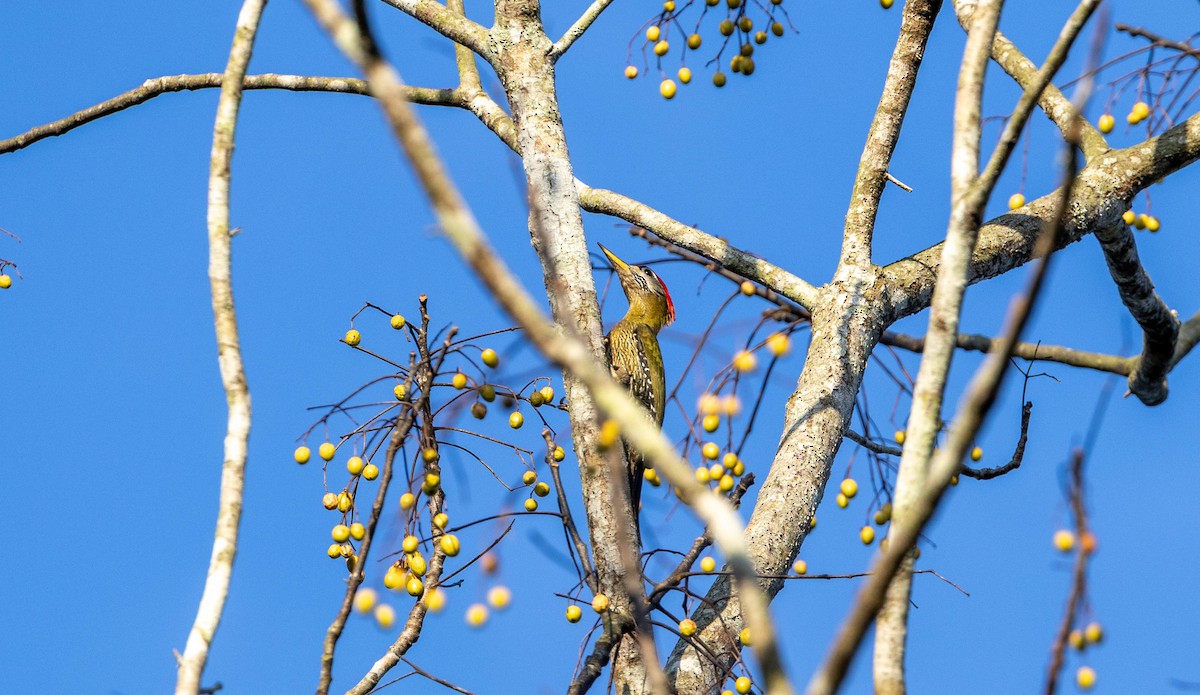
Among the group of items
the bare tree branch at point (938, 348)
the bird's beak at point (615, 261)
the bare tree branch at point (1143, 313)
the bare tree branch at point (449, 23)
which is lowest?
the bare tree branch at point (938, 348)

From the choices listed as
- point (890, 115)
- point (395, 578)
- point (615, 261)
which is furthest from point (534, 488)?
A: point (615, 261)

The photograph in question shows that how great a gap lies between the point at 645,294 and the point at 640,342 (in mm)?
734

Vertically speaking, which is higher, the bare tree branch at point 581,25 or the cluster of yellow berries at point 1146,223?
A: the cluster of yellow berries at point 1146,223

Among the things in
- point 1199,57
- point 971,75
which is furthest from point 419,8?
point 1199,57

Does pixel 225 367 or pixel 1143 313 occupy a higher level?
pixel 1143 313

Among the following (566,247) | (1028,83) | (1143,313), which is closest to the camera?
(566,247)

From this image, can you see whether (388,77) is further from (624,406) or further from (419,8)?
(419,8)

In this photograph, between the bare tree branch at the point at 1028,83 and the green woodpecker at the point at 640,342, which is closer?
the bare tree branch at the point at 1028,83

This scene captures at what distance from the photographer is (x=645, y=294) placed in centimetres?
749

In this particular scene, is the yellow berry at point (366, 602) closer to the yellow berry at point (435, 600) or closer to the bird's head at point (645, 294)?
the yellow berry at point (435, 600)

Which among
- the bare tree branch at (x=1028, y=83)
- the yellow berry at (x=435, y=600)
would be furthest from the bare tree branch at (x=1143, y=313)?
the yellow berry at (x=435, y=600)

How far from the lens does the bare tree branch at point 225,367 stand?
7.84 feet

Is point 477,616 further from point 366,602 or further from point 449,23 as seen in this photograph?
point 449,23

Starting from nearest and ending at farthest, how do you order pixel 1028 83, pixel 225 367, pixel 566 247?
1. pixel 225 367
2. pixel 566 247
3. pixel 1028 83
